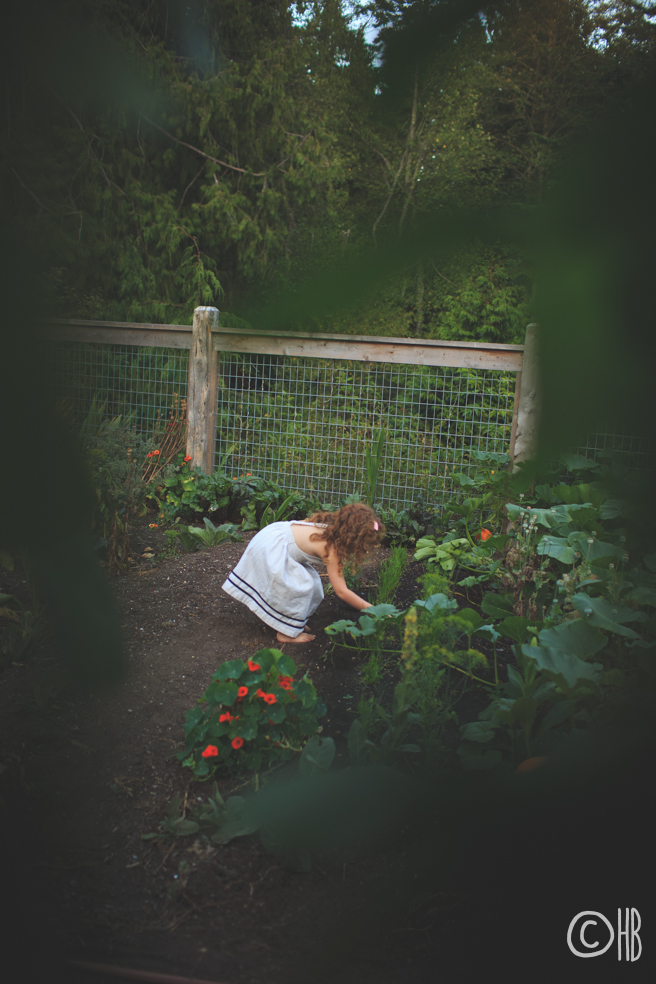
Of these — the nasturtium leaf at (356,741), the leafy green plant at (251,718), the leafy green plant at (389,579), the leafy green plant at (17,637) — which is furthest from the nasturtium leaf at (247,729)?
the leafy green plant at (389,579)

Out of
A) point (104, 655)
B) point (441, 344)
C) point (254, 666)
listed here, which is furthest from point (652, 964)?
point (441, 344)

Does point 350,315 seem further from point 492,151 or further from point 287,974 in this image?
point 287,974

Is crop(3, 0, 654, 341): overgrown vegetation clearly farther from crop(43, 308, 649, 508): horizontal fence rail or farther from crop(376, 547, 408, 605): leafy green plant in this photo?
crop(376, 547, 408, 605): leafy green plant

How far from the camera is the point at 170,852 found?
1599 mm

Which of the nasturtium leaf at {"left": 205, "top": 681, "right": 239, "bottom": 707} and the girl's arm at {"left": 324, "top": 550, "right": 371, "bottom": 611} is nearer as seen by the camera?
the nasturtium leaf at {"left": 205, "top": 681, "right": 239, "bottom": 707}

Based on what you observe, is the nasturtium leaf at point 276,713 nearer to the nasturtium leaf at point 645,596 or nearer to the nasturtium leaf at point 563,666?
the nasturtium leaf at point 563,666

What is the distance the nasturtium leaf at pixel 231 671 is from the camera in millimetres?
1849

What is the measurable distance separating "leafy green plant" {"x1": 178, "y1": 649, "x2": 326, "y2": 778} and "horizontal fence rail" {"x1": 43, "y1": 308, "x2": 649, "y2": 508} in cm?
65

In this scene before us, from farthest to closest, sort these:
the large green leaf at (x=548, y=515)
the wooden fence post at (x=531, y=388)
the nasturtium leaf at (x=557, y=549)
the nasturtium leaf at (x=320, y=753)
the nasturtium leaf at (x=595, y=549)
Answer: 1. the large green leaf at (x=548, y=515)
2. the nasturtium leaf at (x=557, y=549)
3. the nasturtium leaf at (x=595, y=549)
4. the nasturtium leaf at (x=320, y=753)
5. the wooden fence post at (x=531, y=388)

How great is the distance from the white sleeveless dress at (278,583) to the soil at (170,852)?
0.13 metres

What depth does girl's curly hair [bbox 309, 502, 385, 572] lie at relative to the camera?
115 inches

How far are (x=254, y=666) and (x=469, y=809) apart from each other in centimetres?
158

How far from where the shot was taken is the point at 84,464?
0.97 ft

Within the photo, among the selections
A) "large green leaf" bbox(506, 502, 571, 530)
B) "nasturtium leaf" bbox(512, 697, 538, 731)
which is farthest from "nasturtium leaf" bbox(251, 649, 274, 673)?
"large green leaf" bbox(506, 502, 571, 530)
